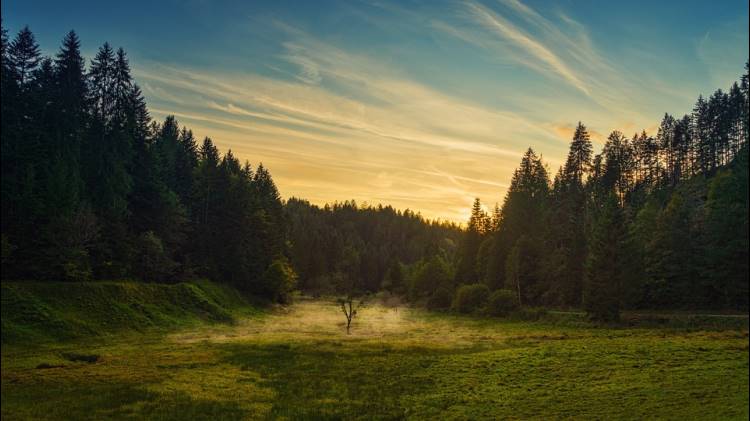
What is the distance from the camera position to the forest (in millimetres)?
19281

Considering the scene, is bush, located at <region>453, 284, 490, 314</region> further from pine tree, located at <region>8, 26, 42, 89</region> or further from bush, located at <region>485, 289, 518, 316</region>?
pine tree, located at <region>8, 26, 42, 89</region>

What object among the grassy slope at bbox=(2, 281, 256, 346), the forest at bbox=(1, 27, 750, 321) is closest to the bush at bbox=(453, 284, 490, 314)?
the forest at bbox=(1, 27, 750, 321)

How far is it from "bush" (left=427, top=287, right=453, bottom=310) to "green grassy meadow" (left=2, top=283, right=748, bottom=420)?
49840 millimetres

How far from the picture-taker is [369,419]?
2572 centimetres

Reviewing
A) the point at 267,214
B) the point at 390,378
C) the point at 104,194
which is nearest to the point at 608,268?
the point at 390,378

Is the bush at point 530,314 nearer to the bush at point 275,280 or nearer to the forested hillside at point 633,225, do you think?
the forested hillside at point 633,225

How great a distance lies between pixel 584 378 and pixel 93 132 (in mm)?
77091

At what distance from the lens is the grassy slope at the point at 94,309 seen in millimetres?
45500

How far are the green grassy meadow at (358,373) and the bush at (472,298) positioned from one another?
110ft

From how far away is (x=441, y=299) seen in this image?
366 ft

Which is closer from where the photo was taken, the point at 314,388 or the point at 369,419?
the point at 369,419

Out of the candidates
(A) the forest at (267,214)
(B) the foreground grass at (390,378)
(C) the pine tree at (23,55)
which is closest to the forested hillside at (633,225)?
(A) the forest at (267,214)

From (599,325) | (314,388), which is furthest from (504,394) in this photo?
(599,325)

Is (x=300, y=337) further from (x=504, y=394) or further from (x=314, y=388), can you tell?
(x=504, y=394)
